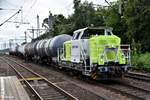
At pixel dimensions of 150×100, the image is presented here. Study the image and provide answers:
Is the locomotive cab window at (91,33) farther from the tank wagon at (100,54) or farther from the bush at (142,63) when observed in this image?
the bush at (142,63)

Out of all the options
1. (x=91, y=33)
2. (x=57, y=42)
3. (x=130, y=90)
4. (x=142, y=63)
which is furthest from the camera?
(x=57, y=42)

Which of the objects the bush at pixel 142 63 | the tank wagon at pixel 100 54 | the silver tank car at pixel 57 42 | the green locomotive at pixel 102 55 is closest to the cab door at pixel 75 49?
the tank wagon at pixel 100 54

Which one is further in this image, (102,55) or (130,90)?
(102,55)

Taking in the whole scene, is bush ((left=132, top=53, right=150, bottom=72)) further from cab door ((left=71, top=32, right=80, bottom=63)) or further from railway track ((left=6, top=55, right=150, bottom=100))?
railway track ((left=6, top=55, right=150, bottom=100))

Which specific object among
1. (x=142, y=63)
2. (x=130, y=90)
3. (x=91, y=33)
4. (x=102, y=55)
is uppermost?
(x=91, y=33)

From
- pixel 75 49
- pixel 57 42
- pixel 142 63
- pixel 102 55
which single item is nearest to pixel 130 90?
pixel 102 55

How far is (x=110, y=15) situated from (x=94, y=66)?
25762 millimetres

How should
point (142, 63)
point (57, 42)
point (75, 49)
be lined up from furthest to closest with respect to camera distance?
point (57, 42) → point (142, 63) → point (75, 49)

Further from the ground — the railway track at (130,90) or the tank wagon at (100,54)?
the tank wagon at (100,54)

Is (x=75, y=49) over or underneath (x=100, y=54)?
over

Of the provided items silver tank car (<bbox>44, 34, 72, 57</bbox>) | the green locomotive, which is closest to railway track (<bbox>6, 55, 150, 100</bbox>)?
the green locomotive

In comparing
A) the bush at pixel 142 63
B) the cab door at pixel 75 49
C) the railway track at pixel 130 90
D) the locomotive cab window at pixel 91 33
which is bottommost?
the railway track at pixel 130 90

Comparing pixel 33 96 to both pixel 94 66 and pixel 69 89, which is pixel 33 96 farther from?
pixel 94 66

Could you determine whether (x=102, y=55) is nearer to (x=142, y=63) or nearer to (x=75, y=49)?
(x=75, y=49)
